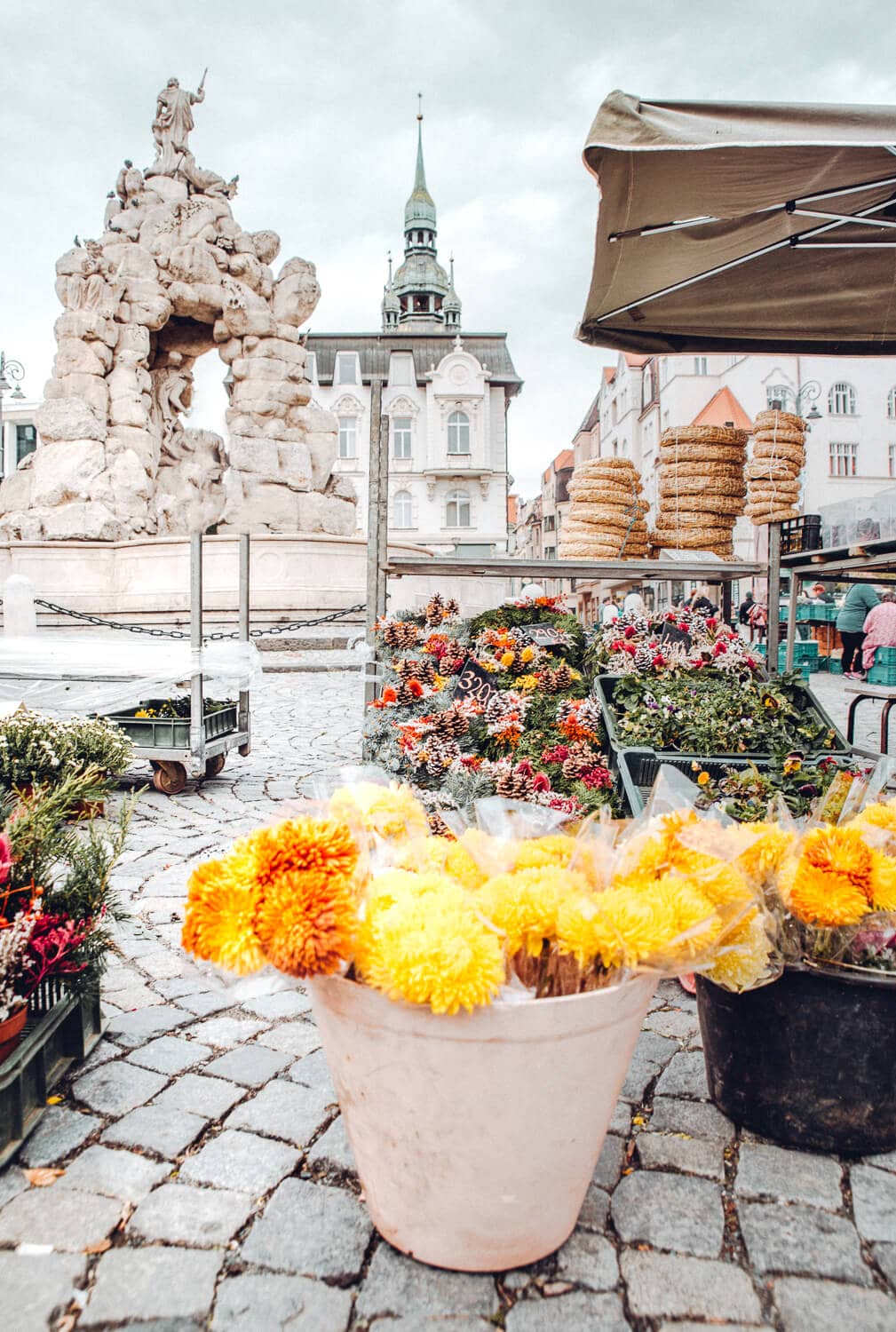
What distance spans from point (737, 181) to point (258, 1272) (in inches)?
141

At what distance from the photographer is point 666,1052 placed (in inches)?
102

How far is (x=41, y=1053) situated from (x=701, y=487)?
17.0 ft

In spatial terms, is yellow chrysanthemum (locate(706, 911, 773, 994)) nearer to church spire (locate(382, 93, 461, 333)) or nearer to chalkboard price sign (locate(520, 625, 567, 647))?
chalkboard price sign (locate(520, 625, 567, 647))

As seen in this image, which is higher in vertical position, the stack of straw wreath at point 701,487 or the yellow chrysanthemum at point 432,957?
the stack of straw wreath at point 701,487

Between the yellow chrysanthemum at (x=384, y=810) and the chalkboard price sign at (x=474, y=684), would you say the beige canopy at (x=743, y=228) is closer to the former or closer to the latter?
the chalkboard price sign at (x=474, y=684)

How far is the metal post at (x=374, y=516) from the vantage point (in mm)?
5938

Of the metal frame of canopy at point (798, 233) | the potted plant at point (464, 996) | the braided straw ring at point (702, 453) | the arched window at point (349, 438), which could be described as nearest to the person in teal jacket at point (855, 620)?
the braided straw ring at point (702, 453)

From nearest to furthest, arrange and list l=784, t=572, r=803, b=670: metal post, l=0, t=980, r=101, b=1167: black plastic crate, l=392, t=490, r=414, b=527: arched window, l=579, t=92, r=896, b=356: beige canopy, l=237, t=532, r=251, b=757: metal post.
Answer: l=0, t=980, r=101, b=1167: black plastic crate, l=579, t=92, r=896, b=356: beige canopy, l=784, t=572, r=803, b=670: metal post, l=237, t=532, r=251, b=757: metal post, l=392, t=490, r=414, b=527: arched window

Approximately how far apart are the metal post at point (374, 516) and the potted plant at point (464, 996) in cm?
435

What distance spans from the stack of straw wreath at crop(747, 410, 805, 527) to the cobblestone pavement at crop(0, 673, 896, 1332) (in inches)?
167

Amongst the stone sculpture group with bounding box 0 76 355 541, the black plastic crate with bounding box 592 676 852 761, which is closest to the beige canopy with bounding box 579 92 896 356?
the black plastic crate with bounding box 592 676 852 761

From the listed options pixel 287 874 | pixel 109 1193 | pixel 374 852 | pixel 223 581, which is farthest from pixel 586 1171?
pixel 223 581

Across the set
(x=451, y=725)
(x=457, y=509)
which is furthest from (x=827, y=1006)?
(x=457, y=509)

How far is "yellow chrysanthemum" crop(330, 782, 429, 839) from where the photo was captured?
75.7 inches
